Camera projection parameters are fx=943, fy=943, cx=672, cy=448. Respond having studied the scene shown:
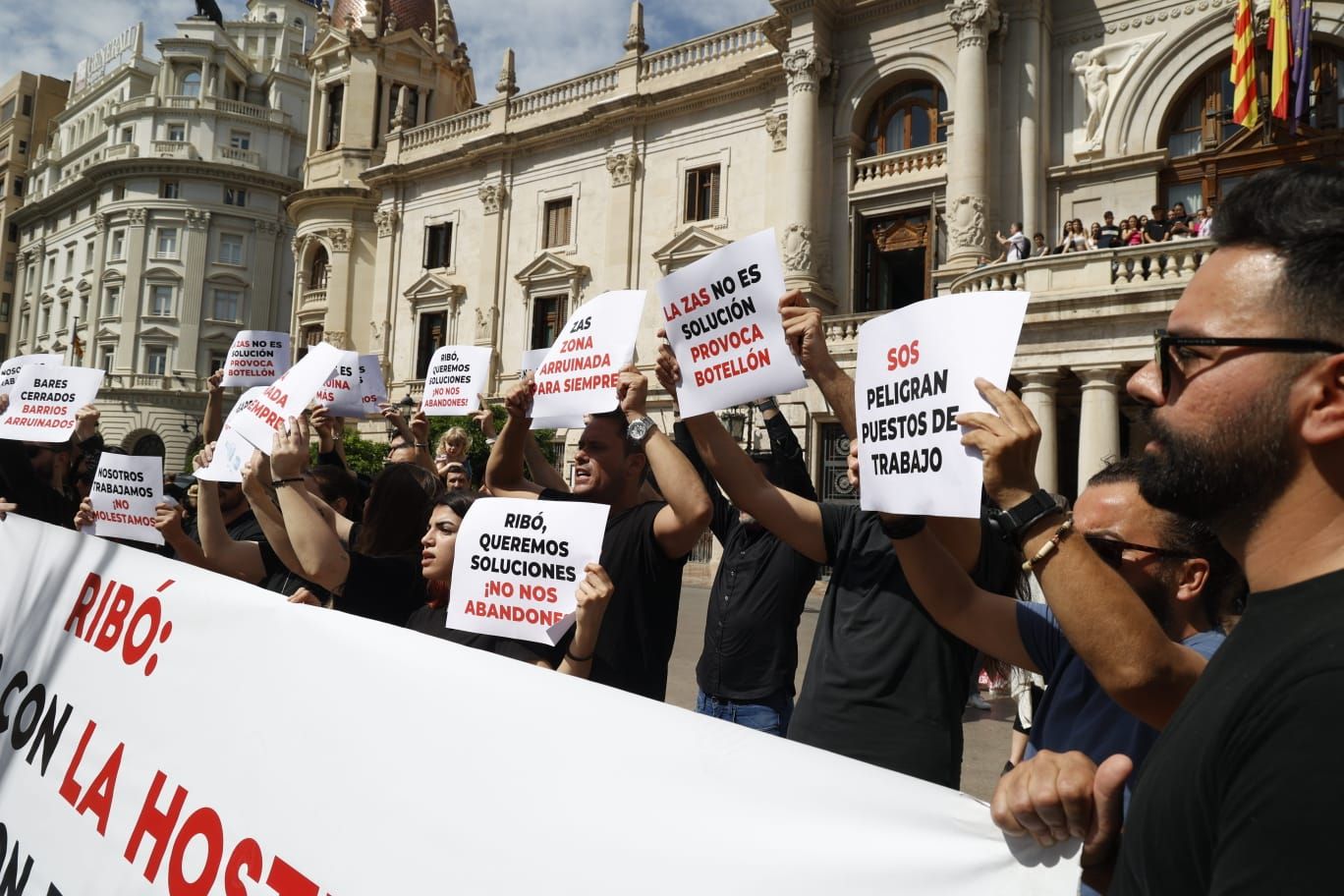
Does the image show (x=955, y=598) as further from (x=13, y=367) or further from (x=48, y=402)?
(x=13, y=367)

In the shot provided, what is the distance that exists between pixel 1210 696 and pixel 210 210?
185 ft

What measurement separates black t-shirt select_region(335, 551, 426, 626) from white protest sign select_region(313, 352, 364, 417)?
3.20 m

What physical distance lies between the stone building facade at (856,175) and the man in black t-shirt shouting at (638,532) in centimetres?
1261

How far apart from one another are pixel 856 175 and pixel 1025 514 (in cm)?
2149

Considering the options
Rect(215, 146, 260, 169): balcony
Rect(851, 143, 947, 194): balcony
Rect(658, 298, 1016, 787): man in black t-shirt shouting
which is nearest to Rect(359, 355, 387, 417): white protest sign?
Rect(658, 298, 1016, 787): man in black t-shirt shouting

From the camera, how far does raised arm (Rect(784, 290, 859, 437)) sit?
2.94 metres

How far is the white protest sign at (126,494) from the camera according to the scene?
5.33m

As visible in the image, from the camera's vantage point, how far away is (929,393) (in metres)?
2.20

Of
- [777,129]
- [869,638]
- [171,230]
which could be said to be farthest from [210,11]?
[869,638]

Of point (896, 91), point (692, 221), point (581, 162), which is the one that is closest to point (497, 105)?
point (581, 162)

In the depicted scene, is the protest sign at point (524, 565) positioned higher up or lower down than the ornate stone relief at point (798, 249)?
lower down

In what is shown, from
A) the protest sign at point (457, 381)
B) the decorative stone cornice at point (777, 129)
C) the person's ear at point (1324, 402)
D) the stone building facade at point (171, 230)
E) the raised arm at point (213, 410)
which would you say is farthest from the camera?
the stone building facade at point (171, 230)

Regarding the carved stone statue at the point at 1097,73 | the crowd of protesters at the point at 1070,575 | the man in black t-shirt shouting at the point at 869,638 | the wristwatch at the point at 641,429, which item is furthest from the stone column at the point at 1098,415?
the wristwatch at the point at 641,429

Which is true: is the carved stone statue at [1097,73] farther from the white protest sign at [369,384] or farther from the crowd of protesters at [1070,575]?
the crowd of protesters at [1070,575]
